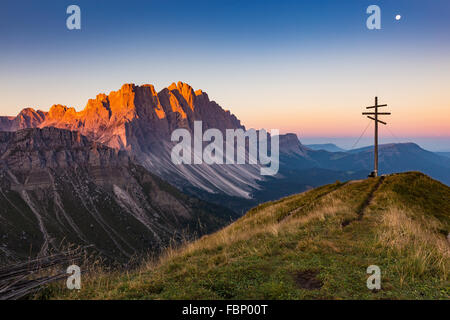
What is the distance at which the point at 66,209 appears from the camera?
154 meters

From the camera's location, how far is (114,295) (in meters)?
6.46

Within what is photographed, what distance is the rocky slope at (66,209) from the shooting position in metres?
125

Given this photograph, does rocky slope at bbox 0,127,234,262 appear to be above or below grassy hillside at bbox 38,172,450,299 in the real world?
below

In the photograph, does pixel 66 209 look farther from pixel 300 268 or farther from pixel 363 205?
pixel 300 268

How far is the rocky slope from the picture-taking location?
412 ft

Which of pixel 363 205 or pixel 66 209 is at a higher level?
pixel 363 205

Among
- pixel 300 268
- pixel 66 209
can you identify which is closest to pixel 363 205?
pixel 300 268

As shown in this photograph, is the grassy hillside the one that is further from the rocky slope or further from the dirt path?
the rocky slope

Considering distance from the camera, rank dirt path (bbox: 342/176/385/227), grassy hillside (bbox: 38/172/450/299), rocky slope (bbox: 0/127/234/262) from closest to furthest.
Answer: grassy hillside (bbox: 38/172/450/299) → dirt path (bbox: 342/176/385/227) → rocky slope (bbox: 0/127/234/262)

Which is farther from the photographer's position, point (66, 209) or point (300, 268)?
point (66, 209)

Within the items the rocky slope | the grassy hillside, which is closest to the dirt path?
the grassy hillside

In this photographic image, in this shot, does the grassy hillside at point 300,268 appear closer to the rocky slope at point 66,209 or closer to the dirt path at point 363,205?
the dirt path at point 363,205

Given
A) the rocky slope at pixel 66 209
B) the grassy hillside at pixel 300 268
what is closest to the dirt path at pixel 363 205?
the grassy hillside at pixel 300 268
